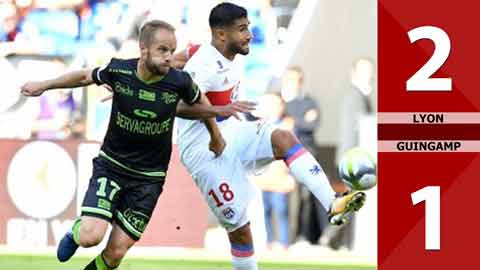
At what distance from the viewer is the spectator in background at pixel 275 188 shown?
15570 millimetres

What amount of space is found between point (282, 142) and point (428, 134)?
289 cm

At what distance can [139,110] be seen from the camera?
906 cm

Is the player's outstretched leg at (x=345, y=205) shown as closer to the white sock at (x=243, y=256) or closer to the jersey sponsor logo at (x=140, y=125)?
the white sock at (x=243, y=256)

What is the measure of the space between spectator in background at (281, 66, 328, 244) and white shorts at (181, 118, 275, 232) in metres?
5.64

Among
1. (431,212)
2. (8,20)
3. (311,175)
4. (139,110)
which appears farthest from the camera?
(8,20)

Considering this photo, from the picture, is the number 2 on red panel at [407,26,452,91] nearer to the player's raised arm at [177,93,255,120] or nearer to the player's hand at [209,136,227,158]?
the player's raised arm at [177,93,255,120]

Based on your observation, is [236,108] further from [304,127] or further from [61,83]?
[304,127]

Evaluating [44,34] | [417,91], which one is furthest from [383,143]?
[44,34]

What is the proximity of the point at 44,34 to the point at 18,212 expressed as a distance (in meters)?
2.47

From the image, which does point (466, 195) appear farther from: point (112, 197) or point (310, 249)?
point (310, 249)

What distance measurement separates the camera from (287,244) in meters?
15.6

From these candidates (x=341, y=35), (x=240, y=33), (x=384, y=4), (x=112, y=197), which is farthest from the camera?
(x=341, y=35)

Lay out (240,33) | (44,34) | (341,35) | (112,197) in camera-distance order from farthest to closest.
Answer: (341,35)
(44,34)
(240,33)
(112,197)

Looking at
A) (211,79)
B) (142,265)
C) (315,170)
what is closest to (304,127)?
(142,265)
